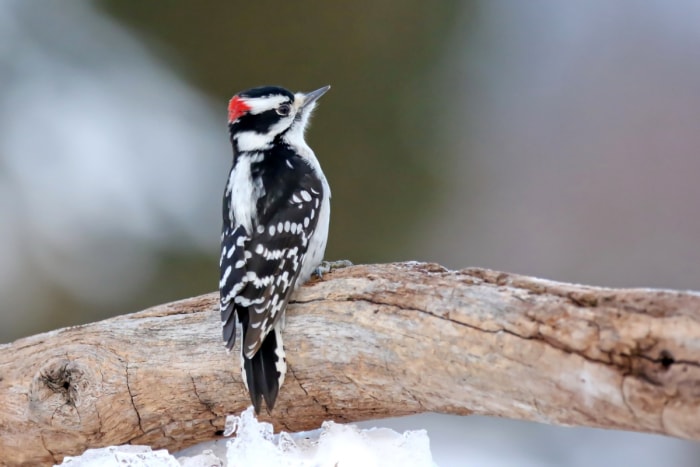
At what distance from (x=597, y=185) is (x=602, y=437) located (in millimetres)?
1607

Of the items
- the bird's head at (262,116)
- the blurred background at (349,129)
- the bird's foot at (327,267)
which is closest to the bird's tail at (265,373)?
the bird's foot at (327,267)

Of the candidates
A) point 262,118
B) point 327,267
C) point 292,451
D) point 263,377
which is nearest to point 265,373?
point 263,377

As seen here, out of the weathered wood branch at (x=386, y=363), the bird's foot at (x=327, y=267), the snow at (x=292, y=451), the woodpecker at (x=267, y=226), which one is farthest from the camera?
the bird's foot at (x=327, y=267)

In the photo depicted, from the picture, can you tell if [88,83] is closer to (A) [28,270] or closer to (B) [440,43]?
(A) [28,270]

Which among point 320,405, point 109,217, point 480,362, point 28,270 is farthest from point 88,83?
point 480,362

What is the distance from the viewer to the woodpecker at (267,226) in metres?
2.53

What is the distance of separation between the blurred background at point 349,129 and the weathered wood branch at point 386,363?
2.70m

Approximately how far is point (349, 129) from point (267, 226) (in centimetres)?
284

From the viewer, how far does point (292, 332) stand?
2.60 metres

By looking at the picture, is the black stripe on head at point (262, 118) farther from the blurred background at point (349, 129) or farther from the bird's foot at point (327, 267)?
the blurred background at point (349, 129)

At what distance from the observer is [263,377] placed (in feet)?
8.23

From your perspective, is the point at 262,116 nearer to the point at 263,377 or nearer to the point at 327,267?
the point at 327,267

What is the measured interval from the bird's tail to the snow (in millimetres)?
73

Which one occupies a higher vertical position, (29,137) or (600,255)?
(29,137)
